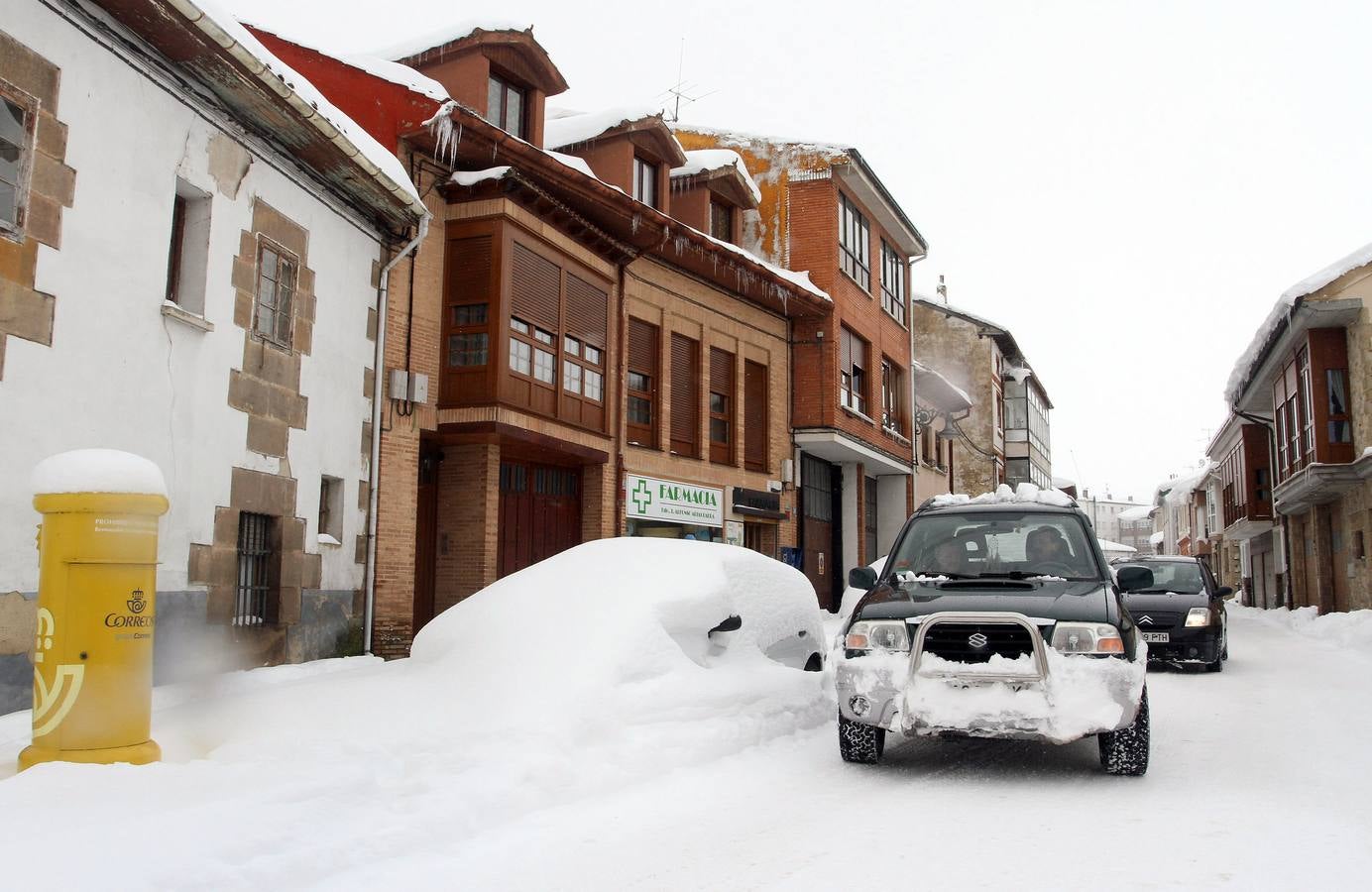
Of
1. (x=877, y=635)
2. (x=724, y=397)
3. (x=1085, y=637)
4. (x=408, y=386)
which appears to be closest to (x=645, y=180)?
(x=724, y=397)

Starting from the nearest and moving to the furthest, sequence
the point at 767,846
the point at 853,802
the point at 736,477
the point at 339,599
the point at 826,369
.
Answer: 1. the point at 767,846
2. the point at 853,802
3. the point at 339,599
4. the point at 736,477
5. the point at 826,369

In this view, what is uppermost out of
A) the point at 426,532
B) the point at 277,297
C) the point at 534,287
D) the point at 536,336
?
the point at 534,287

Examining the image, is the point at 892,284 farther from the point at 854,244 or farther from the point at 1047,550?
the point at 1047,550

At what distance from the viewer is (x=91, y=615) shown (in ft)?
17.4

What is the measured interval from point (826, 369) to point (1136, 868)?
730 inches

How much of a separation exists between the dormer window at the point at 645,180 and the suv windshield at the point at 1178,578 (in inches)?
408

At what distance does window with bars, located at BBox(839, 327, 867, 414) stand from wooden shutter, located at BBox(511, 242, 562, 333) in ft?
30.1

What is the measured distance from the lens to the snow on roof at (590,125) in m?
18.1

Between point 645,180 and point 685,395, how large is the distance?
3942 millimetres

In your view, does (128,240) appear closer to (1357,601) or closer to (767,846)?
(767,846)

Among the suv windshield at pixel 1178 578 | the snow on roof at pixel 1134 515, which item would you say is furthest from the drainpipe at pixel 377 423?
the snow on roof at pixel 1134 515

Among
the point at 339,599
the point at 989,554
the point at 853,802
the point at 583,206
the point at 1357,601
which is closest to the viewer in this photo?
the point at 853,802

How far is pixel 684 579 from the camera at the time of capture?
25.6ft

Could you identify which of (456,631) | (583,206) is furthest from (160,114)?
(583,206)
